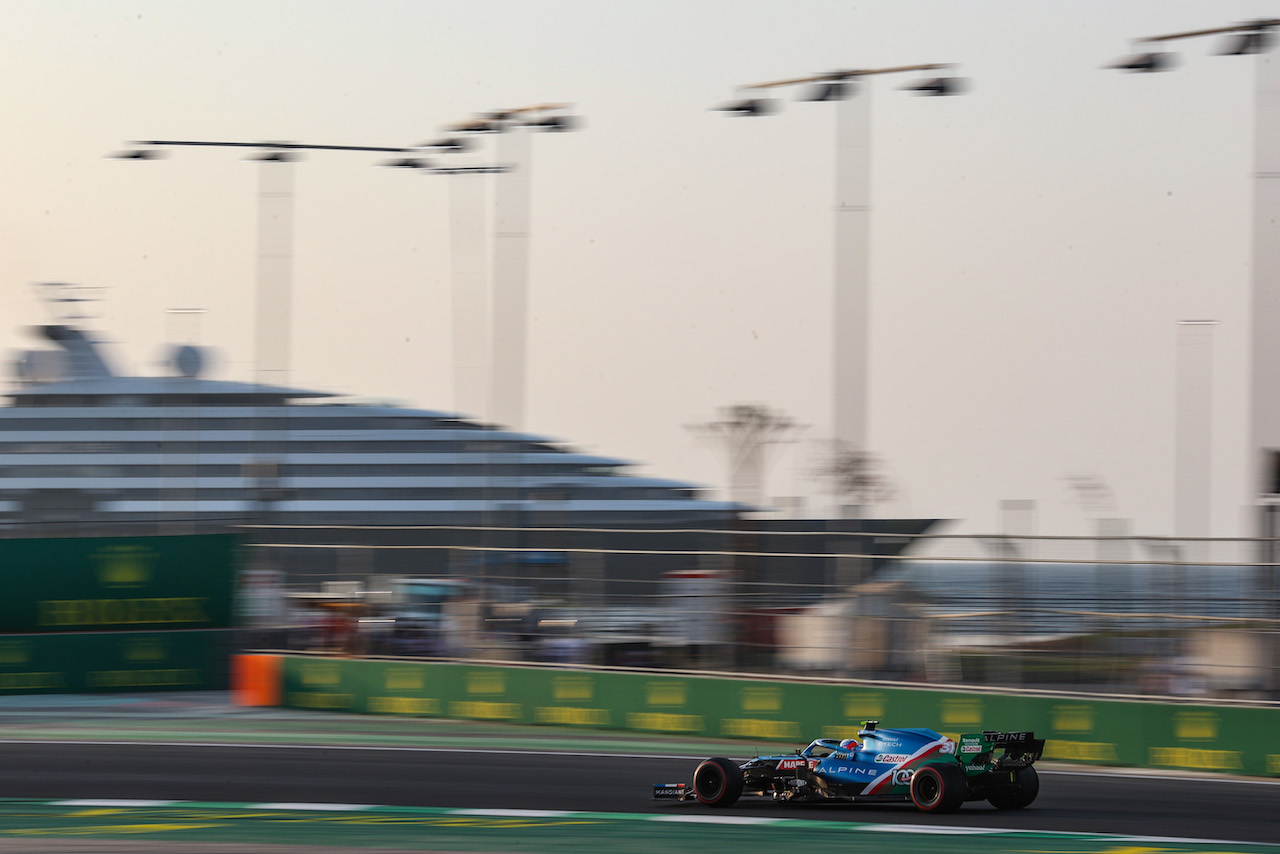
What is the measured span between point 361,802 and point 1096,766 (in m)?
6.28

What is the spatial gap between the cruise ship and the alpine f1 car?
45.0m

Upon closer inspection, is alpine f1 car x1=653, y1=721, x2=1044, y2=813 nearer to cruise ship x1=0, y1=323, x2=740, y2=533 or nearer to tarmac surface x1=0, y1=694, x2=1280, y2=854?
tarmac surface x1=0, y1=694, x2=1280, y2=854

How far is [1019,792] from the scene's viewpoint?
891 centimetres

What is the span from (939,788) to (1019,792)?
0.75 m

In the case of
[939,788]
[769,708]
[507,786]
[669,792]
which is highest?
[939,788]

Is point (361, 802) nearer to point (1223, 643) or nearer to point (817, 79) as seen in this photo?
point (1223, 643)

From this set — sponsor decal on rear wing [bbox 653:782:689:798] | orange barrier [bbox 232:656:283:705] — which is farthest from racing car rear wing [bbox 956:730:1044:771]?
orange barrier [bbox 232:656:283:705]

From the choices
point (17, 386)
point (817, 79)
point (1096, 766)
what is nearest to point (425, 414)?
point (17, 386)

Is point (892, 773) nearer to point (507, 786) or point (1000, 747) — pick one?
point (1000, 747)

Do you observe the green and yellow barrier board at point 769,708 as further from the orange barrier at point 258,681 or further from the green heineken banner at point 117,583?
the green heineken banner at point 117,583

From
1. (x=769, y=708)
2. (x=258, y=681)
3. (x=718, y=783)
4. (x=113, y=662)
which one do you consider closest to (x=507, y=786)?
(x=718, y=783)

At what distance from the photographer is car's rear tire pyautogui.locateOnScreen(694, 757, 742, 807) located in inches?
350

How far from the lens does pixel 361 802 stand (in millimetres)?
9977

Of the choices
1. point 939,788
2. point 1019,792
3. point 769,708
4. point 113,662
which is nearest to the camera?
point 939,788
